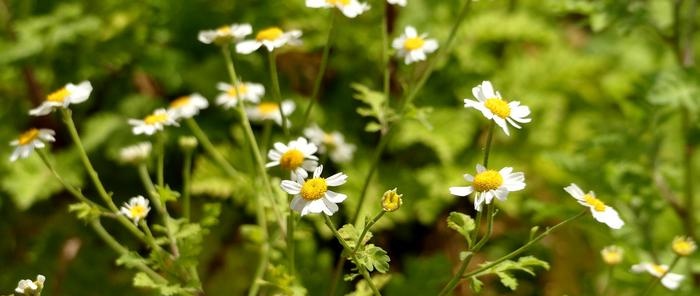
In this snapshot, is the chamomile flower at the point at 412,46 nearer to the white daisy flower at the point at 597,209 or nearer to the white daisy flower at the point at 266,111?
the white daisy flower at the point at 266,111

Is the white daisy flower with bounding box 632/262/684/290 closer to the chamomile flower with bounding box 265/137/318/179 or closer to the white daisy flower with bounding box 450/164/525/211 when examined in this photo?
the white daisy flower with bounding box 450/164/525/211

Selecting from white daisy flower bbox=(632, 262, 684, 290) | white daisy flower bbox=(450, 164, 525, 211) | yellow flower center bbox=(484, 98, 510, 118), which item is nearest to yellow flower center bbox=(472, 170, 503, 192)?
white daisy flower bbox=(450, 164, 525, 211)

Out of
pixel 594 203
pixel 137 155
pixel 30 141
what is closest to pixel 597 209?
pixel 594 203

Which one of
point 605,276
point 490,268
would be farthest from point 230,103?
point 605,276

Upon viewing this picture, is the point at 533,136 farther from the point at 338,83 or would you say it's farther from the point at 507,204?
the point at 338,83

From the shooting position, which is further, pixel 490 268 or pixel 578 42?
pixel 578 42
